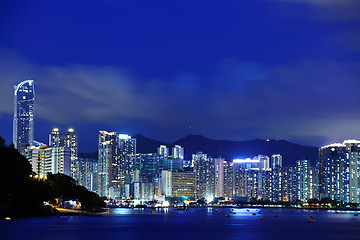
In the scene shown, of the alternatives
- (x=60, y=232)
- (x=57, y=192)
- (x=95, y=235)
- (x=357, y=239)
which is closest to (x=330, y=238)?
(x=357, y=239)

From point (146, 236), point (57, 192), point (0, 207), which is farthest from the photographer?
point (57, 192)

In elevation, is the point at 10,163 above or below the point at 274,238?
above

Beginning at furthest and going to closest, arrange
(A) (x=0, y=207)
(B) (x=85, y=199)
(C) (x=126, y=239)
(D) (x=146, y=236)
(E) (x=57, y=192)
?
(B) (x=85, y=199)
(E) (x=57, y=192)
(A) (x=0, y=207)
(D) (x=146, y=236)
(C) (x=126, y=239)

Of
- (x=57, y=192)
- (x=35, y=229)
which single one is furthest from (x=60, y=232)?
(x=57, y=192)

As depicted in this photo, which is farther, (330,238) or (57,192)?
(57,192)

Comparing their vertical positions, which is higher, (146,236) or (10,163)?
(10,163)

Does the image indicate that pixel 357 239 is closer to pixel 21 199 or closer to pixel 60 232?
pixel 60 232

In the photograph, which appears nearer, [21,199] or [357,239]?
[357,239]

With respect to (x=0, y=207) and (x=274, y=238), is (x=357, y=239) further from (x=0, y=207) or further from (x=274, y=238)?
(x=0, y=207)

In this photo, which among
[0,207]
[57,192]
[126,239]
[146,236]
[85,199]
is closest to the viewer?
[126,239]
